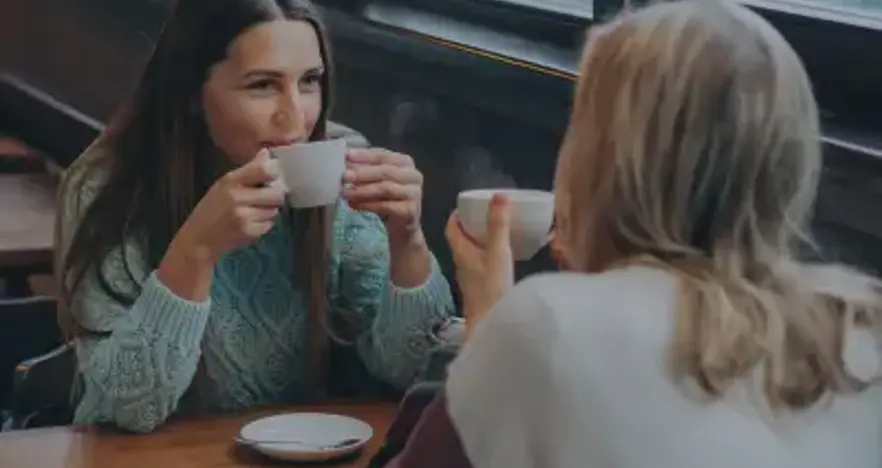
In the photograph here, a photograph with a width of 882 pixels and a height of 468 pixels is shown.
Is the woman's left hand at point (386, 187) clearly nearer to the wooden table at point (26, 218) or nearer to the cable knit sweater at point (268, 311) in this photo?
the cable knit sweater at point (268, 311)

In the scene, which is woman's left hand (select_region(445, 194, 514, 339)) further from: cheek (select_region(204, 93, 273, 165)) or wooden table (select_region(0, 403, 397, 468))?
cheek (select_region(204, 93, 273, 165))

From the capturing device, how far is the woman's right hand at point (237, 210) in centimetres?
177

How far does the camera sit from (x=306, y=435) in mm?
1798

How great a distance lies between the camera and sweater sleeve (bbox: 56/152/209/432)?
1.83 meters

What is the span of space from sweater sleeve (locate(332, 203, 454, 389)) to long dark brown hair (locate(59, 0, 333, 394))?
0.06 m

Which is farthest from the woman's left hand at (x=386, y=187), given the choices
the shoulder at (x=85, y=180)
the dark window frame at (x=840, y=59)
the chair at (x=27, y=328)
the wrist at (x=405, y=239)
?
the chair at (x=27, y=328)

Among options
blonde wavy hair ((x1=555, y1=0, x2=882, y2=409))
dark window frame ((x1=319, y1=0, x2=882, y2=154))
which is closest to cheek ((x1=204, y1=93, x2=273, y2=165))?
dark window frame ((x1=319, y1=0, x2=882, y2=154))

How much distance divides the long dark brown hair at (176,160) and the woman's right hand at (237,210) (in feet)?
0.76

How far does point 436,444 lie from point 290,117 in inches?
30.9

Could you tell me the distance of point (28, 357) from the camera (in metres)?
2.81

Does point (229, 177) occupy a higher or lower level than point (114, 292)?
higher

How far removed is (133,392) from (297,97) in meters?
0.44

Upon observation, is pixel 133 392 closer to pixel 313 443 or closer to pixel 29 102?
pixel 313 443

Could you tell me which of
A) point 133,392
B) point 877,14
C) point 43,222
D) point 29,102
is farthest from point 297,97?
point 29,102
